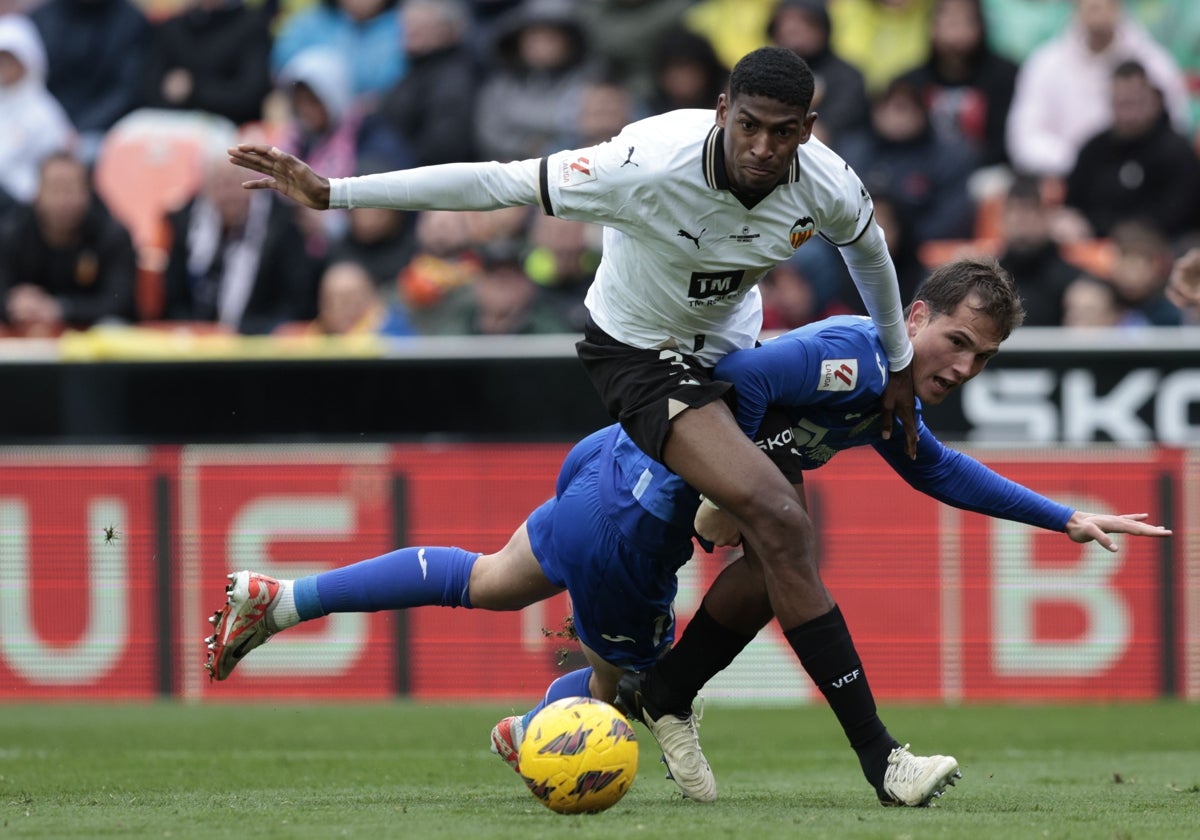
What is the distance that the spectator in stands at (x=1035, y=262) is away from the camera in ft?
40.8

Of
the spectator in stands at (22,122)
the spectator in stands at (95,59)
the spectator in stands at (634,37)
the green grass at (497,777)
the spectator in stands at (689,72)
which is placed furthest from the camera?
the spectator in stands at (95,59)

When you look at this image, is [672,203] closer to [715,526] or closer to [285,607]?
[715,526]

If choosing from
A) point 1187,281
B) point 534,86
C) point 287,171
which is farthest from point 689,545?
point 534,86

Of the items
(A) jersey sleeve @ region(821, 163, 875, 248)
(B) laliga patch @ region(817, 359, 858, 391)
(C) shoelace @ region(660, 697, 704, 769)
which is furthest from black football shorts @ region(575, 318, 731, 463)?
(C) shoelace @ region(660, 697, 704, 769)

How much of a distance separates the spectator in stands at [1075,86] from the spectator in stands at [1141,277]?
1701 mm

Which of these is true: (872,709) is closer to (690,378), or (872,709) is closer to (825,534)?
(690,378)

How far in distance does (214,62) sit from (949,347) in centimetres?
1088

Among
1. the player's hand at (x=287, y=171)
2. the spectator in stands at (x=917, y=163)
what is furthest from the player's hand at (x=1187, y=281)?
the spectator in stands at (x=917, y=163)

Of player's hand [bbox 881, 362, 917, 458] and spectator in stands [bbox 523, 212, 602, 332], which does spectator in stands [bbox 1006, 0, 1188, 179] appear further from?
player's hand [bbox 881, 362, 917, 458]

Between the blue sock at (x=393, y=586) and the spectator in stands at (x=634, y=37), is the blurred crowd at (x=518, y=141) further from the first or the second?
the blue sock at (x=393, y=586)

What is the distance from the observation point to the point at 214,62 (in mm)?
16172

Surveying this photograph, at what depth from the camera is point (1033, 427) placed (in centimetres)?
1162

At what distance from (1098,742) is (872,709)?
12.8 ft

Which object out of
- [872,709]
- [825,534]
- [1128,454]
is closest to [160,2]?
[825,534]
